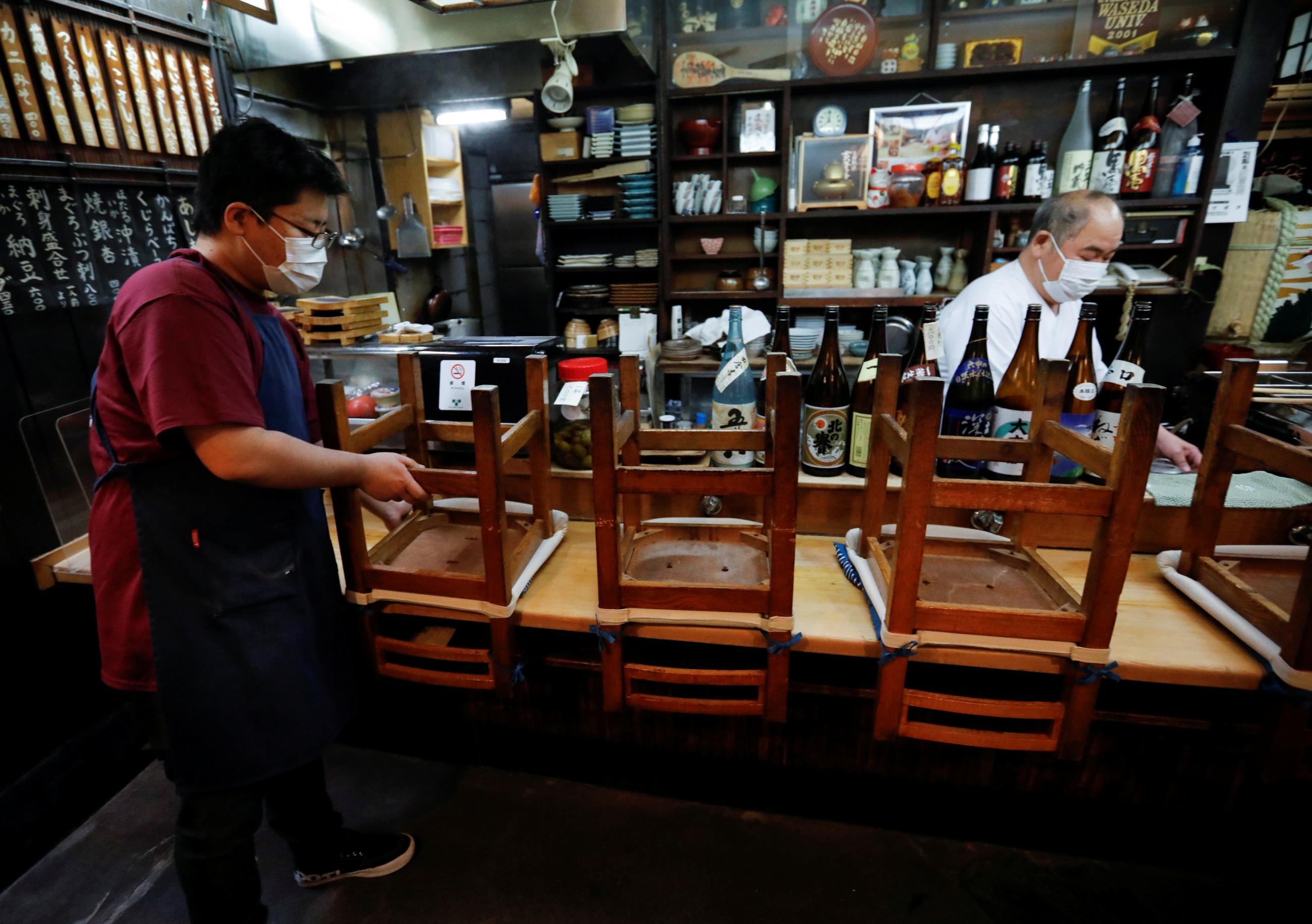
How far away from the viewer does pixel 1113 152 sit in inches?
158

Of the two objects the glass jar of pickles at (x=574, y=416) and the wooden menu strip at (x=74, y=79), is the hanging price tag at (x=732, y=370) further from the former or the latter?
the wooden menu strip at (x=74, y=79)

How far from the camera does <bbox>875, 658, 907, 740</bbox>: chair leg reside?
1.26m

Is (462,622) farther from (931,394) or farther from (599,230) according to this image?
(599,230)

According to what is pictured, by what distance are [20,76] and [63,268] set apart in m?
0.62

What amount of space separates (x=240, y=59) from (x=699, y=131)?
2.63m

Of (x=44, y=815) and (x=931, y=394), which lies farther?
(x=44, y=815)

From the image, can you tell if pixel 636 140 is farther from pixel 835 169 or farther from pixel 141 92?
pixel 141 92

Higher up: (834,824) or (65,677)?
(65,677)

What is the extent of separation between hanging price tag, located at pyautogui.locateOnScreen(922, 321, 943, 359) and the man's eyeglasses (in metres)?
1.49

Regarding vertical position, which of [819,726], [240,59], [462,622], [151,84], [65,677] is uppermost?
[240,59]

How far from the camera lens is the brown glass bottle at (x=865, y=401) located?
1.71m

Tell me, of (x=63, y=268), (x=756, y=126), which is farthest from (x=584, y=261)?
(x=63, y=268)

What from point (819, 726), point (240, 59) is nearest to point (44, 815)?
point (819, 726)

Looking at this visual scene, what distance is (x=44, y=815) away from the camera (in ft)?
6.88
